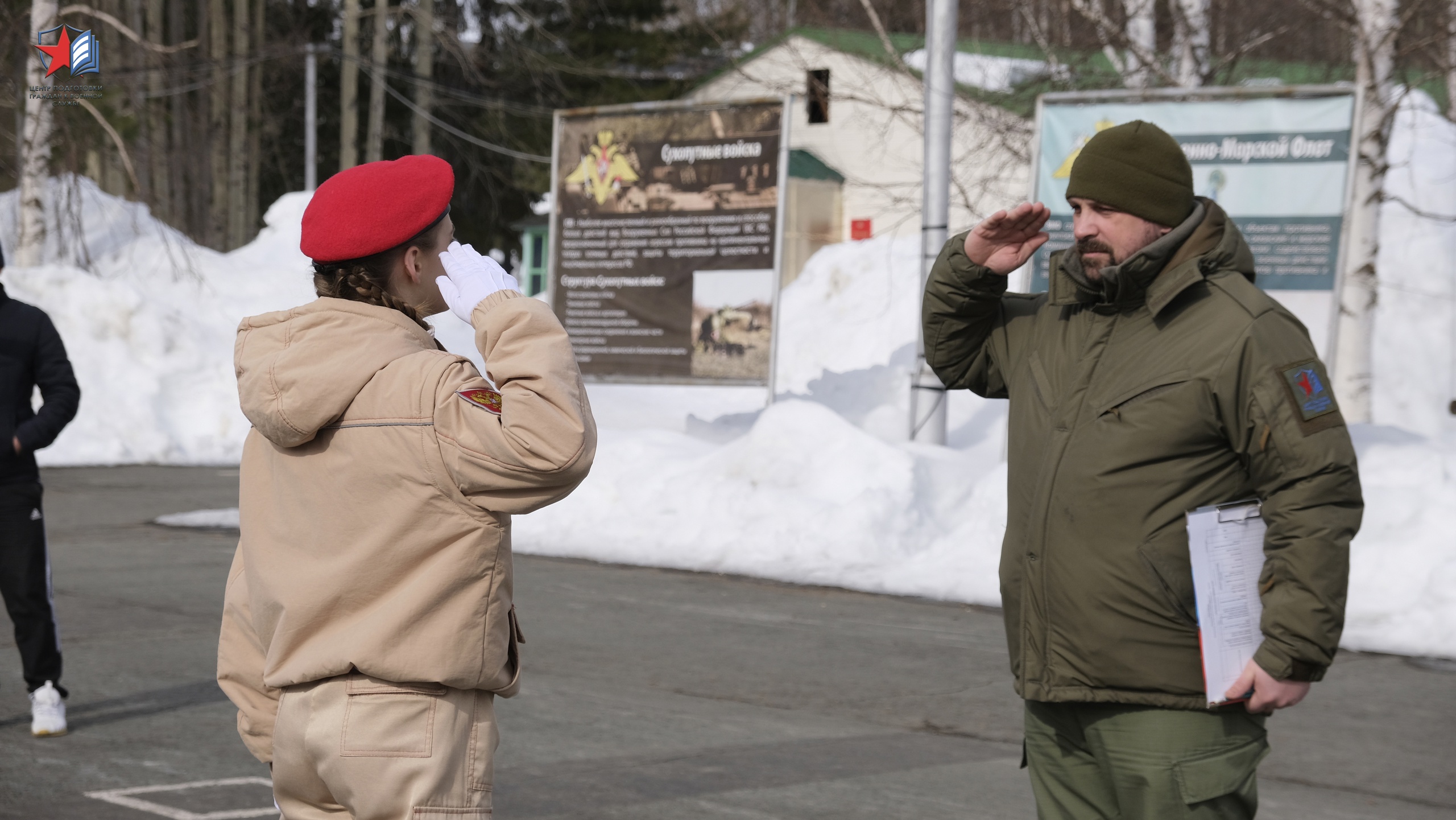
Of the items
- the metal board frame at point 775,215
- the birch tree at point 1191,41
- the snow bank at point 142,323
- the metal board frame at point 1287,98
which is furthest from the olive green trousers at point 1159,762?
the snow bank at point 142,323

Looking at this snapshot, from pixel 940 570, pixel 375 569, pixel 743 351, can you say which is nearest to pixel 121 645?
pixel 940 570

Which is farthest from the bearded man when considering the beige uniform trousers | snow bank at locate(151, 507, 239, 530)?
snow bank at locate(151, 507, 239, 530)

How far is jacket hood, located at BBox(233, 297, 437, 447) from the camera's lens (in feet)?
7.87

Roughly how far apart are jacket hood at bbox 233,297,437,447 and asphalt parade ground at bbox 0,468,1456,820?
2.75 meters

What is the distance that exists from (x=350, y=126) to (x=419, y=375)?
1371 inches

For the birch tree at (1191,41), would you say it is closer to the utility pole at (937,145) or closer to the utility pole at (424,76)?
the utility pole at (937,145)

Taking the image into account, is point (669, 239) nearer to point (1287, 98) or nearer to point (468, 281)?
point (1287, 98)

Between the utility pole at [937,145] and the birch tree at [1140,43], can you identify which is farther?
the birch tree at [1140,43]

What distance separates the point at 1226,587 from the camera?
2.86 meters

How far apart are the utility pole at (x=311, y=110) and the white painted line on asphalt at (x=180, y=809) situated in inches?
1418

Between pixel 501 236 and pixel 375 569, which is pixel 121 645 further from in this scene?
pixel 501 236

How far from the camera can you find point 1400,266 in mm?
20062

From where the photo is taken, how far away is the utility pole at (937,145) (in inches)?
499

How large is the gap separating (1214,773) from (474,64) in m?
32.0
